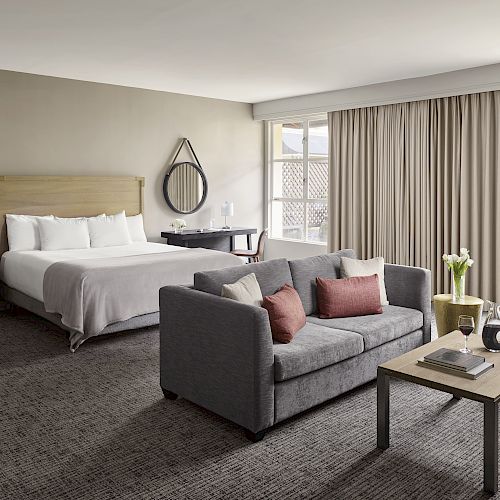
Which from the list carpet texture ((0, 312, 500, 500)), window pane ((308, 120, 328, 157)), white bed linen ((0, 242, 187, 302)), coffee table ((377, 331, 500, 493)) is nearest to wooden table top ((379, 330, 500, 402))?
coffee table ((377, 331, 500, 493))

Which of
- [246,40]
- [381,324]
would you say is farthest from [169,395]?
[246,40]

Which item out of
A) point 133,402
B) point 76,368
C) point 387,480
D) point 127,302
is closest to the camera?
point 387,480

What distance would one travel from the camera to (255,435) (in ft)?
9.13

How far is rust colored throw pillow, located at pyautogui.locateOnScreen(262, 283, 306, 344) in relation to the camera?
3145mm

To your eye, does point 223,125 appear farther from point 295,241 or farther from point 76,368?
point 76,368

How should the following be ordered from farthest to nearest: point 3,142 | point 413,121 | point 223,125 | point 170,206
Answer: point 223,125 < point 170,206 < point 413,121 < point 3,142

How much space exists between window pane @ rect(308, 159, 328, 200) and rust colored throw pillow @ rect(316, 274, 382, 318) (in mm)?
3872

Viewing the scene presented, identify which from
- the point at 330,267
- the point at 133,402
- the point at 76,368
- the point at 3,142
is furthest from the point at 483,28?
the point at 3,142

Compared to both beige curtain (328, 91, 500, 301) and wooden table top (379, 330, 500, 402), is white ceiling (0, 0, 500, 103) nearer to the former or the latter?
beige curtain (328, 91, 500, 301)

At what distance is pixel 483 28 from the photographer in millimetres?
4098

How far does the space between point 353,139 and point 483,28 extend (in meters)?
2.87

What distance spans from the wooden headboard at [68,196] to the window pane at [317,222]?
242 cm

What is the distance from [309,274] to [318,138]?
13.6ft

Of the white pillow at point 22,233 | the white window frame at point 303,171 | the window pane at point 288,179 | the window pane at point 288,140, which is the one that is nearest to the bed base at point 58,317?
the white pillow at point 22,233
